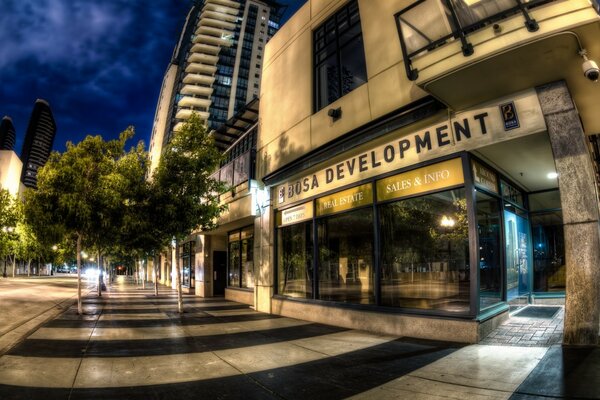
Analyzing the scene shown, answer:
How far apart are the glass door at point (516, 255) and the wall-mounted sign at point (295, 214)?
5472mm

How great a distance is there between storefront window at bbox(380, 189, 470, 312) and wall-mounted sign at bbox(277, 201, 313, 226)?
304 centimetres

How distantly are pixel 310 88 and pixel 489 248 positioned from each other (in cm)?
726

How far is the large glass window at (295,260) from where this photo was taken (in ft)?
37.7

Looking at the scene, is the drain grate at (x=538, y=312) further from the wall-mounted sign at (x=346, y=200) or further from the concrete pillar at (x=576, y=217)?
the wall-mounted sign at (x=346, y=200)

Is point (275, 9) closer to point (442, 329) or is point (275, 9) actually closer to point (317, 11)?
point (317, 11)

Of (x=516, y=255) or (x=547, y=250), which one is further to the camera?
(x=547, y=250)

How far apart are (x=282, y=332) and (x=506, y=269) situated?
5.70 metres

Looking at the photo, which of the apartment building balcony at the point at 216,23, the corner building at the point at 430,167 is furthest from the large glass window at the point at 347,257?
the apartment building balcony at the point at 216,23

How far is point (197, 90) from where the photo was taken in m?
92.6

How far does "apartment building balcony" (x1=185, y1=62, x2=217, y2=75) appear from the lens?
94144mm

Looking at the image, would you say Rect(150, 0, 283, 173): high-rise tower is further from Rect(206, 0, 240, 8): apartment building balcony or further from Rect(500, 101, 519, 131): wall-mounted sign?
Rect(500, 101, 519, 131): wall-mounted sign

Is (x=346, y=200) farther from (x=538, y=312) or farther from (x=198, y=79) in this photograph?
(x=198, y=79)

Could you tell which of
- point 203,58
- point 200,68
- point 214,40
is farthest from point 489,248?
point 214,40

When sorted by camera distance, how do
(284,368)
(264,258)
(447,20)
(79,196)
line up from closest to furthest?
(284,368) → (447,20) → (79,196) → (264,258)
